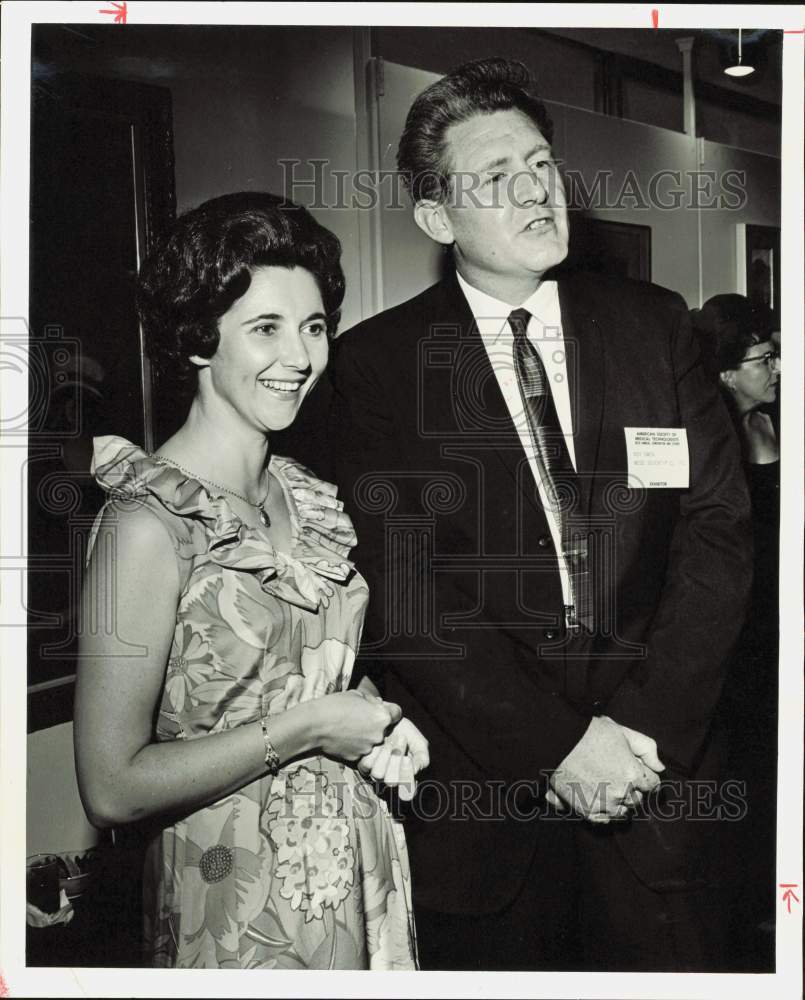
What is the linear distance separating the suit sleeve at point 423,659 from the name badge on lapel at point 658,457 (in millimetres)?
406

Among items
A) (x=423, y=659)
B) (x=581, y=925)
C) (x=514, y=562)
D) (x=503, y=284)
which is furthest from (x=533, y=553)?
(x=581, y=925)

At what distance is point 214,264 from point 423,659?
804 mm

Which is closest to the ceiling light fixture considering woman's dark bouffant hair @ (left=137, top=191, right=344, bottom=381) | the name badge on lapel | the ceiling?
the ceiling

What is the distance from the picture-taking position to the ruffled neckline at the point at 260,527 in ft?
4.86

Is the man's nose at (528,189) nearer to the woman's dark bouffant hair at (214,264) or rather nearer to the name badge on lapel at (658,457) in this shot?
the woman's dark bouffant hair at (214,264)

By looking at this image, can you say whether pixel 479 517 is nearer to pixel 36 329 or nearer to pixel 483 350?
pixel 483 350

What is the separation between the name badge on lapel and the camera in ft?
5.69

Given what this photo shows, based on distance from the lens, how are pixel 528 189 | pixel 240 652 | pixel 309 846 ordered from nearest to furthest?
pixel 240 652
pixel 309 846
pixel 528 189

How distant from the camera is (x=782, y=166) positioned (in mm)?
1784

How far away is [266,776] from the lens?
1565mm

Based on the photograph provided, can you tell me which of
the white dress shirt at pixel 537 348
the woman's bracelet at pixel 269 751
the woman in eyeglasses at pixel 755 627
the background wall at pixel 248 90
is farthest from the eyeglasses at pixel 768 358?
the woman's bracelet at pixel 269 751

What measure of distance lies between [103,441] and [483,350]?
0.72 m

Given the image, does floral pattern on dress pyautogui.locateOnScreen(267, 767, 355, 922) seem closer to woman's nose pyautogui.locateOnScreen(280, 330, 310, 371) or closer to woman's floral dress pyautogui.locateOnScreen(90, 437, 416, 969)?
woman's floral dress pyautogui.locateOnScreen(90, 437, 416, 969)

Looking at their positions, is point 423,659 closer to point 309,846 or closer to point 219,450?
point 309,846
